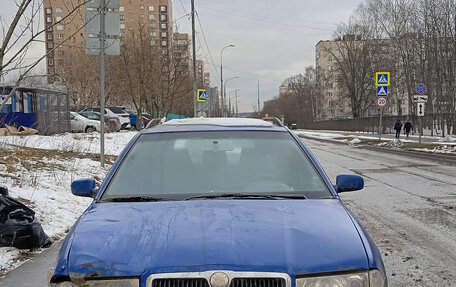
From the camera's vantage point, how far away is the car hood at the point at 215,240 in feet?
7.76

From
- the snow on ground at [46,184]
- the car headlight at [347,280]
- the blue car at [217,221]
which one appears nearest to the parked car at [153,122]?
the blue car at [217,221]

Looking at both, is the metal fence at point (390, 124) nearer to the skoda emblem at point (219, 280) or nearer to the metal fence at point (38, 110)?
the metal fence at point (38, 110)

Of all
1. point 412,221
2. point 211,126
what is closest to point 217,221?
point 211,126

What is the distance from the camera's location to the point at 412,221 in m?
7.58

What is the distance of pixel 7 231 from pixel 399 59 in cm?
5741

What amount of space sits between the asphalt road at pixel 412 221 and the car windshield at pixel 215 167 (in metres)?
1.70

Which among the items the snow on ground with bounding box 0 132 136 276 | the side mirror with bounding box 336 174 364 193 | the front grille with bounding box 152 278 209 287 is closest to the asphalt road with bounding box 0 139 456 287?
the snow on ground with bounding box 0 132 136 276

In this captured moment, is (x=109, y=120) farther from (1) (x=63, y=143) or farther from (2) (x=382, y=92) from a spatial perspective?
(2) (x=382, y=92)

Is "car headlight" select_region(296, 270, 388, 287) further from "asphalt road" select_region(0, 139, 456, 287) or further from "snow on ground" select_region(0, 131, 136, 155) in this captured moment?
"snow on ground" select_region(0, 131, 136, 155)

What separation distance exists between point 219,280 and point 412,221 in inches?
239

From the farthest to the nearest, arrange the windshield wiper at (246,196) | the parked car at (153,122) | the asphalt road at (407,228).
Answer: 1. the asphalt road at (407,228)
2. the parked car at (153,122)
3. the windshield wiper at (246,196)

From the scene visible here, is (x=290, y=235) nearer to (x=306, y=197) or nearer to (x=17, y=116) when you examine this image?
(x=306, y=197)

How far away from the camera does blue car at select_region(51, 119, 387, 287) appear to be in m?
2.35

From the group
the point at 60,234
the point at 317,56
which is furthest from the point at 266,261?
the point at 317,56
